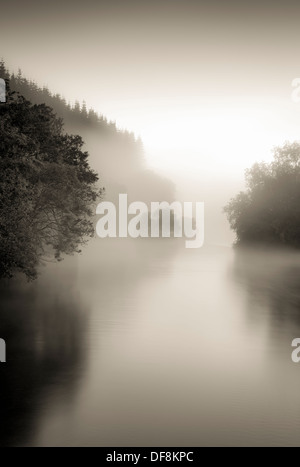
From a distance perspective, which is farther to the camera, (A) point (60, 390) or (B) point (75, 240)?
(B) point (75, 240)

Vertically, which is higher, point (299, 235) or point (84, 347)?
point (299, 235)

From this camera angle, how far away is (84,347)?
25.4 meters

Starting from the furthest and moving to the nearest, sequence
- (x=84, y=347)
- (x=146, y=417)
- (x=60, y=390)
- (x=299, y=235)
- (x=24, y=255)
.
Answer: (x=299, y=235) → (x=24, y=255) → (x=84, y=347) → (x=60, y=390) → (x=146, y=417)

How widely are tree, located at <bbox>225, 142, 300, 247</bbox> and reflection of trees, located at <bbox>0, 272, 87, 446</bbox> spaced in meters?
69.2

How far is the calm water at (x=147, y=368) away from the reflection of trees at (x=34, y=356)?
57 mm

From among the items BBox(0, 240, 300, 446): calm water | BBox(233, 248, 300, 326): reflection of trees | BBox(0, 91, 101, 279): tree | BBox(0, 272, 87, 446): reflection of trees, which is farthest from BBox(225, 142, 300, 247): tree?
BBox(0, 272, 87, 446): reflection of trees

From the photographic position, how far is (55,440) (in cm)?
1398

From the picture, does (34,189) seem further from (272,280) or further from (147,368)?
(272,280)
